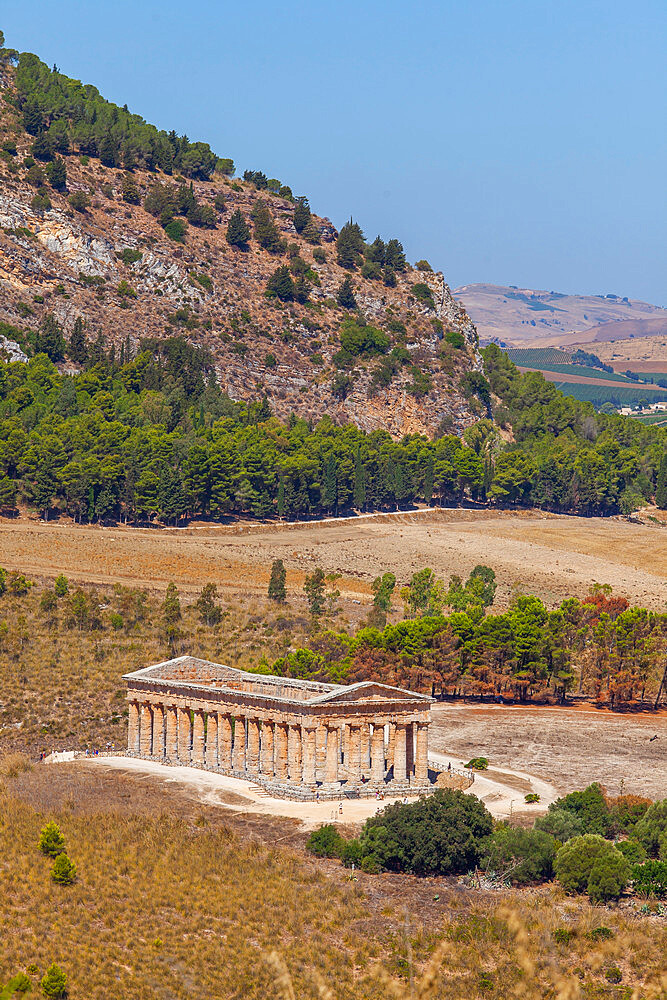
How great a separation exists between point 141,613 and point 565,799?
178 ft

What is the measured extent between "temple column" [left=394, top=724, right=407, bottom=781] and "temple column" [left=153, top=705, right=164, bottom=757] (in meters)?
14.6

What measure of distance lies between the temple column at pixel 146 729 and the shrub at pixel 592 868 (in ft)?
93.1

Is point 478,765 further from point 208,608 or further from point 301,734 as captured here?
point 208,608

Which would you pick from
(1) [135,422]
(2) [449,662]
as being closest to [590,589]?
(2) [449,662]

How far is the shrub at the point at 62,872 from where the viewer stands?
58.3 m

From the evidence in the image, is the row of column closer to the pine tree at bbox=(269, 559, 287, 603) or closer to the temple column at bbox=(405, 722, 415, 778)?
the temple column at bbox=(405, 722, 415, 778)

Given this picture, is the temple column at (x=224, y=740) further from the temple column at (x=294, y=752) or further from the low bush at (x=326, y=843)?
the low bush at (x=326, y=843)

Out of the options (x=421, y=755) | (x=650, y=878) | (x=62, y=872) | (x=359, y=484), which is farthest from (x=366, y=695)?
(x=359, y=484)

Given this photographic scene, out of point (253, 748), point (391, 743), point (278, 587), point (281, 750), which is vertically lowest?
point (253, 748)

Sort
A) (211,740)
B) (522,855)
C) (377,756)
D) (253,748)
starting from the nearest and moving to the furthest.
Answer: (522,855), (377,756), (253,748), (211,740)

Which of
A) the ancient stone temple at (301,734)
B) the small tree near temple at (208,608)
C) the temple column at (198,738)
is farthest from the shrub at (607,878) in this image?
the small tree near temple at (208,608)

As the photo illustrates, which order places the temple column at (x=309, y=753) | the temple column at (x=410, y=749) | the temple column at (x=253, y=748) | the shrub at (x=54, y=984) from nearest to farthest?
the shrub at (x=54, y=984) → the temple column at (x=309, y=753) → the temple column at (x=410, y=749) → the temple column at (x=253, y=748)

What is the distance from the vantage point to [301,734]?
74.0m

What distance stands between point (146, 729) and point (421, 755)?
56.8ft
